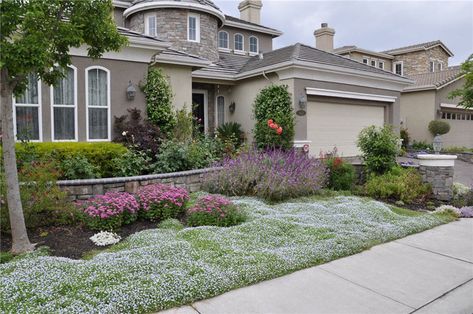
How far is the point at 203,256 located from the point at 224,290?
0.65 m

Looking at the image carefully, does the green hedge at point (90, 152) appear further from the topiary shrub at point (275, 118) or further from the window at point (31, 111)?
the topiary shrub at point (275, 118)

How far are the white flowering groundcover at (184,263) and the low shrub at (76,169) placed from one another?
3057 mm

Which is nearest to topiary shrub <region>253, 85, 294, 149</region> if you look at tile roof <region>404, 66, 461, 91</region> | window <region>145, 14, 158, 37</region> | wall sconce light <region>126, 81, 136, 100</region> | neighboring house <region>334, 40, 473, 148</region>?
wall sconce light <region>126, 81, 136, 100</region>

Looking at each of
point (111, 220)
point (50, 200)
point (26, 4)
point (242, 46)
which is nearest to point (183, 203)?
point (111, 220)

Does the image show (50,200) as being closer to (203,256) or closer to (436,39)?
(203,256)

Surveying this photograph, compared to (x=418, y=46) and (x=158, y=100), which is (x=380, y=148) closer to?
(x=158, y=100)

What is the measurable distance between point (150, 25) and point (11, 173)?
12.1 metres

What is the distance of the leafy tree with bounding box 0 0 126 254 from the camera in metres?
4.02

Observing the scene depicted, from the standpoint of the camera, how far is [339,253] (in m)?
4.66

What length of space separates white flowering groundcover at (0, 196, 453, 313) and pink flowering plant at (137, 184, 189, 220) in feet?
1.39

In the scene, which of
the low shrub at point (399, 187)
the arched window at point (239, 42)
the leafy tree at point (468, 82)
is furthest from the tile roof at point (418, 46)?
the low shrub at point (399, 187)

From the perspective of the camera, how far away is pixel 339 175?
9.47 m

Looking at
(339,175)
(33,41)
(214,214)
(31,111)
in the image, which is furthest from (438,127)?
(33,41)

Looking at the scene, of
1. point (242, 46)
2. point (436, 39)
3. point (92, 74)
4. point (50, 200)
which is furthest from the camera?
point (436, 39)
